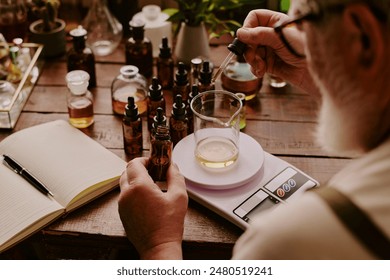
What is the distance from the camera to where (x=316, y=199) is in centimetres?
75

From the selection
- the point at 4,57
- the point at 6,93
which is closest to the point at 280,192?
the point at 6,93

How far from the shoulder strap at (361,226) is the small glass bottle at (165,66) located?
98 cm

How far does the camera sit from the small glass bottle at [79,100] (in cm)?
151

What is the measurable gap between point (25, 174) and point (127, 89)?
0.40 m

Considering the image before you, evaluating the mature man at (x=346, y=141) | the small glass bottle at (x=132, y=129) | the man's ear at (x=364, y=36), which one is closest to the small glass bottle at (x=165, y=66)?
the small glass bottle at (x=132, y=129)

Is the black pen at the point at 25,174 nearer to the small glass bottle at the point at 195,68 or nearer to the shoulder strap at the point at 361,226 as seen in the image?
the small glass bottle at the point at 195,68

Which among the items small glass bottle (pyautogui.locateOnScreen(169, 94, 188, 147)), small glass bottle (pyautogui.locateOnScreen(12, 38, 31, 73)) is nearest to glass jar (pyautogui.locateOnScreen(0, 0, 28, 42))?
small glass bottle (pyautogui.locateOnScreen(12, 38, 31, 73))

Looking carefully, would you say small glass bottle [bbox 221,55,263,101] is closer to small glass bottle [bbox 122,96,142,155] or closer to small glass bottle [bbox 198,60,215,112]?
small glass bottle [bbox 198,60,215,112]

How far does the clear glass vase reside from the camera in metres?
1.85

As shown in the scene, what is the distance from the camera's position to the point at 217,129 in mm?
1414
